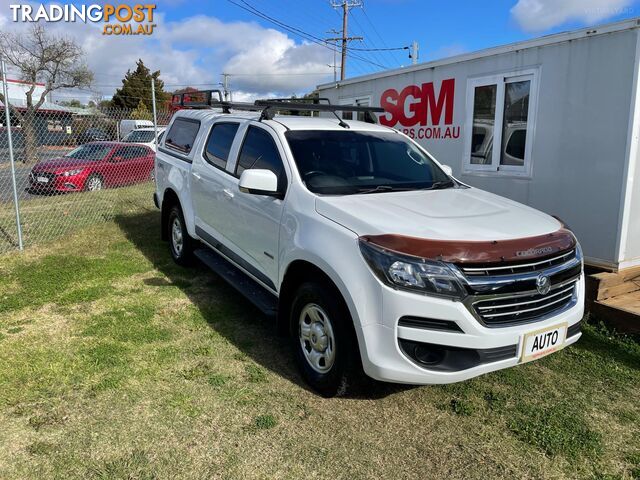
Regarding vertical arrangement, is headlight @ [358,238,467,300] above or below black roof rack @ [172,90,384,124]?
below

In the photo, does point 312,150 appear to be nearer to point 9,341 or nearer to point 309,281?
point 309,281

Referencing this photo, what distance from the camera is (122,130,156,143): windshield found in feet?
53.4

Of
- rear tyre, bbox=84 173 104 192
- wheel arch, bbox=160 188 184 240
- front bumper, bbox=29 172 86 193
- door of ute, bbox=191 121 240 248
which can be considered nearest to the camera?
door of ute, bbox=191 121 240 248

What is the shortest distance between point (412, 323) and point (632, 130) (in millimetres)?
3534

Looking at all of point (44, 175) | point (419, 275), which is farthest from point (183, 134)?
point (44, 175)

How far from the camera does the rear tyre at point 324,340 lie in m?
3.14

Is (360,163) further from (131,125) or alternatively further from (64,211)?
(131,125)

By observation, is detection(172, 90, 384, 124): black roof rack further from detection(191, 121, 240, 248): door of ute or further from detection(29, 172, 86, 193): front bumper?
detection(29, 172, 86, 193): front bumper

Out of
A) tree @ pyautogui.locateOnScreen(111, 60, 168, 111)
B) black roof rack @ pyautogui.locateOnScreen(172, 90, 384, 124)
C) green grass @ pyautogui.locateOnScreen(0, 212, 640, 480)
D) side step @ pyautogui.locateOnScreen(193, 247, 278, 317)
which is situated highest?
tree @ pyautogui.locateOnScreen(111, 60, 168, 111)

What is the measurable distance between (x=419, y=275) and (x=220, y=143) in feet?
10.2

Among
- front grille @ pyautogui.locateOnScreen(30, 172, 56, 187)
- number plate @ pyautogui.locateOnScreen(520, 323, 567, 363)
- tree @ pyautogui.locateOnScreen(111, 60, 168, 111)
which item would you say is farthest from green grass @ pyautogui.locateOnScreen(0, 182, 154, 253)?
tree @ pyautogui.locateOnScreen(111, 60, 168, 111)

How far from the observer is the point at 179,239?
6379 millimetres

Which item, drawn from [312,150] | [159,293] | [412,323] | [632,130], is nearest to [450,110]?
[632,130]

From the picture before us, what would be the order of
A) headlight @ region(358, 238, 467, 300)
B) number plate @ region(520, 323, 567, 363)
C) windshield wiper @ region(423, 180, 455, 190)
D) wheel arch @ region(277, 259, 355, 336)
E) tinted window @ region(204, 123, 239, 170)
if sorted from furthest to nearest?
tinted window @ region(204, 123, 239, 170)
windshield wiper @ region(423, 180, 455, 190)
wheel arch @ region(277, 259, 355, 336)
number plate @ region(520, 323, 567, 363)
headlight @ region(358, 238, 467, 300)
